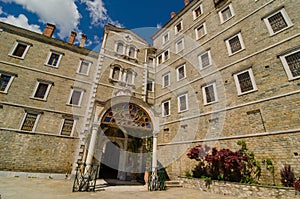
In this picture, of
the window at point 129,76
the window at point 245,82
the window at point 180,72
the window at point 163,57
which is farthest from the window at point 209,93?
the window at point 129,76

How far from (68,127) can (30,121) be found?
2576 mm

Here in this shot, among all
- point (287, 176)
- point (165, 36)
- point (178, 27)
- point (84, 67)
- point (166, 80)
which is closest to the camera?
point (287, 176)

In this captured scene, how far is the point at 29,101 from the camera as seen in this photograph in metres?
11.3

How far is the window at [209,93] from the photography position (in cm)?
1163

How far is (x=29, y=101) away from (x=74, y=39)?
770 centimetres

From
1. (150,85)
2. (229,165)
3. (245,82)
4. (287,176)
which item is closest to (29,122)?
(150,85)

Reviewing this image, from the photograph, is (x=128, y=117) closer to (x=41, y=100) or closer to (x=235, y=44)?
(x=41, y=100)

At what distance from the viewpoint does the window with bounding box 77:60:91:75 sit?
47.0 feet

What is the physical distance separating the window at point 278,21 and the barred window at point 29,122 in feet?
58.4

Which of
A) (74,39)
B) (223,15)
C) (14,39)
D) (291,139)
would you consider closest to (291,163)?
(291,139)

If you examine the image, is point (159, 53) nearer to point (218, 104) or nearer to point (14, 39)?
point (218, 104)

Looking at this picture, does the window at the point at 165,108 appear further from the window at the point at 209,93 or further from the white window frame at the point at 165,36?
the white window frame at the point at 165,36

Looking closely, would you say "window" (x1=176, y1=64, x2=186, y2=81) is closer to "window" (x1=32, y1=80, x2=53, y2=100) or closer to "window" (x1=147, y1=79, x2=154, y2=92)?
"window" (x1=147, y1=79, x2=154, y2=92)

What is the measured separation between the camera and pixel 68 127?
39.2 feet
